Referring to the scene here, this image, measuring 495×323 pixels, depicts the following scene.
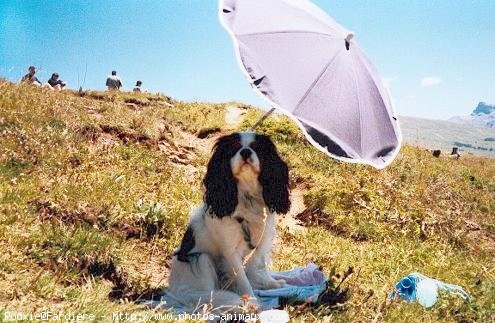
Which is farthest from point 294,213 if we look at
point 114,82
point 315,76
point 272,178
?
point 114,82

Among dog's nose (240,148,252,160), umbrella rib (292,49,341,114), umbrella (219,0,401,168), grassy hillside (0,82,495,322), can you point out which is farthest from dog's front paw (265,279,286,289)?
umbrella rib (292,49,341,114)

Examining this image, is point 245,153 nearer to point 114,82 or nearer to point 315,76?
point 315,76

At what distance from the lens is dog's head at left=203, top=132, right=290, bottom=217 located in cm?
382

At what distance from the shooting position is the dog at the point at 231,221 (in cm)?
380

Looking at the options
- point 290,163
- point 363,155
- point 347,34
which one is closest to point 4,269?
point 363,155

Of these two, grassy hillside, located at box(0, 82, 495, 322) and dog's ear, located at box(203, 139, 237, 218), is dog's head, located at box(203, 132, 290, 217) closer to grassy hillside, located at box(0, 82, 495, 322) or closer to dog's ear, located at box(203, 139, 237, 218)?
dog's ear, located at box(203, 139, 237, 218)

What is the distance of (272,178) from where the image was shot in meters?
4.00

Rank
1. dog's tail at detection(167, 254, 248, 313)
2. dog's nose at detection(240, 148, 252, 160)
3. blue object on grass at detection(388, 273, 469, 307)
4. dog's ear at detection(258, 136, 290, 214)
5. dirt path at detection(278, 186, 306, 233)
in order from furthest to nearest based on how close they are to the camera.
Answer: dirt path at detection(278, 186, 306, 233)
blue object on grass at detection(388, 273, 469, 307)
dog's ear at detection(258, 136, 290, 214)
dog's nose at detection(240, 148, 252, 160)
dog's tail at detection(167, 254, 248, 313)

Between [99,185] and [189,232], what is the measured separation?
7.58 ft

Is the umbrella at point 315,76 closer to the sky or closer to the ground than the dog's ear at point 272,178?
closer to the sky

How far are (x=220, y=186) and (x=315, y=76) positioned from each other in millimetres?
1175

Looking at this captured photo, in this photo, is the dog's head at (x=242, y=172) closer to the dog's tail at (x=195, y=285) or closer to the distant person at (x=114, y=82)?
the dog's tail at (x=195, y=285)

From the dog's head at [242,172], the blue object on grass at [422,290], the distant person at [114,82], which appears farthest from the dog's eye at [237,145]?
the distant person at [114,82]

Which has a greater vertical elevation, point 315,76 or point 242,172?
point 315,76
